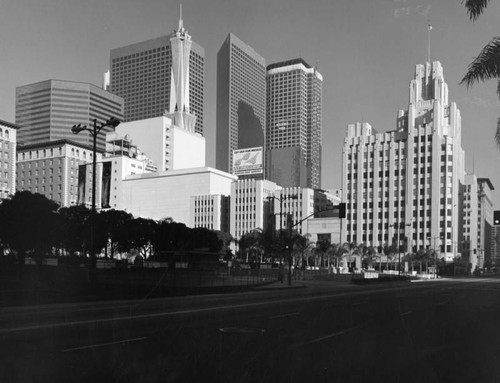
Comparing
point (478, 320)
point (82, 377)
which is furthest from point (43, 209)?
point (82, 377)

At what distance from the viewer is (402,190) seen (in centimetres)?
17388

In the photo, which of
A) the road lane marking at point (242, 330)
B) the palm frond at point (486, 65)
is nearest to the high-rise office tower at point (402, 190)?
the road lane marking at point (242, 330)

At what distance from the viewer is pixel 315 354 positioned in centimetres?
1198

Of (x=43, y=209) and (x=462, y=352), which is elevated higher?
(x=43, y=209)

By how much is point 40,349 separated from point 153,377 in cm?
422

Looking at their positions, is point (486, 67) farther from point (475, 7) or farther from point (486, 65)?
point (475, 7)

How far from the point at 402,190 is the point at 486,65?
551ft

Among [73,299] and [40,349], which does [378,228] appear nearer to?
[73,299]

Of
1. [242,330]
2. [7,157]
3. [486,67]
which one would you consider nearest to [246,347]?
[242,330]

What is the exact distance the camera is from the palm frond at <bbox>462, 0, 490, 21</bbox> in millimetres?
9727

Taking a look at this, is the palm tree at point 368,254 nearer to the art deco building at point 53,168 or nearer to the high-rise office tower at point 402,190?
the high-rise office tower at point 402,190

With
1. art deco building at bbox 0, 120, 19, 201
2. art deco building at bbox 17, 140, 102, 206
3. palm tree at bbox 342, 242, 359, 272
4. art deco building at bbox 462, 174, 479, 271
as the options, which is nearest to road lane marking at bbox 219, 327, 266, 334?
art deco building at bbox 462, 174, 479, 271

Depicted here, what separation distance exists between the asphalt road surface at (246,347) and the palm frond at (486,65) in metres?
5.60

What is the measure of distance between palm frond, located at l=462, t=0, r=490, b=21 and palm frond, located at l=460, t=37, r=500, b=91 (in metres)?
1.35
